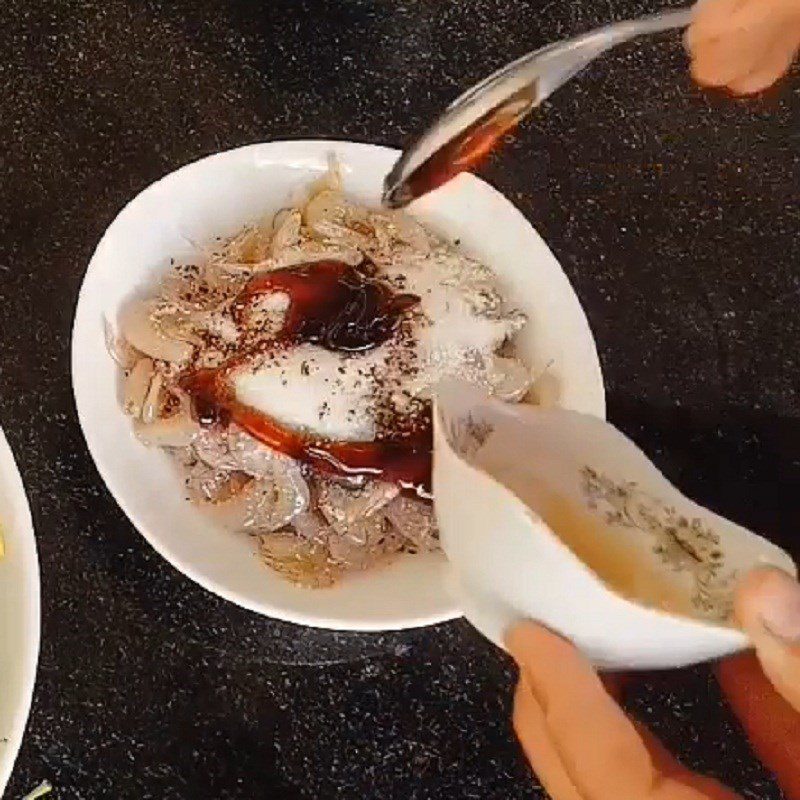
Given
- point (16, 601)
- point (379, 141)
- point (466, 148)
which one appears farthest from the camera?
point (379, 141)

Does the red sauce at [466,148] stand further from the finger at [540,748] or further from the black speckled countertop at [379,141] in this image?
the finger at [540,748]

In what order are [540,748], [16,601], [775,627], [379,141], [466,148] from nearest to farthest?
[775,627] → [540,748] → [16,601] → [466,148] → [379,141]

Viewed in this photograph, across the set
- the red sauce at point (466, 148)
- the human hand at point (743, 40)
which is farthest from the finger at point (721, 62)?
the red sauce at point (466, 148)

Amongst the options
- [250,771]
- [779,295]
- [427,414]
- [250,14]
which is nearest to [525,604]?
[427,414]

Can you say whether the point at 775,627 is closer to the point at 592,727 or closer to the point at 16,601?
the point at 592,727

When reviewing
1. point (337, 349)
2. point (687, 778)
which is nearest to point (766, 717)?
point (687, 778)

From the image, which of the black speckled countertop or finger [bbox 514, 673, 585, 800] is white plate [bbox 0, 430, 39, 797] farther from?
finger [bbox 514, 673, 585, 800]

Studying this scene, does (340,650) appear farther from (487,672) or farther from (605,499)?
(605,499)
